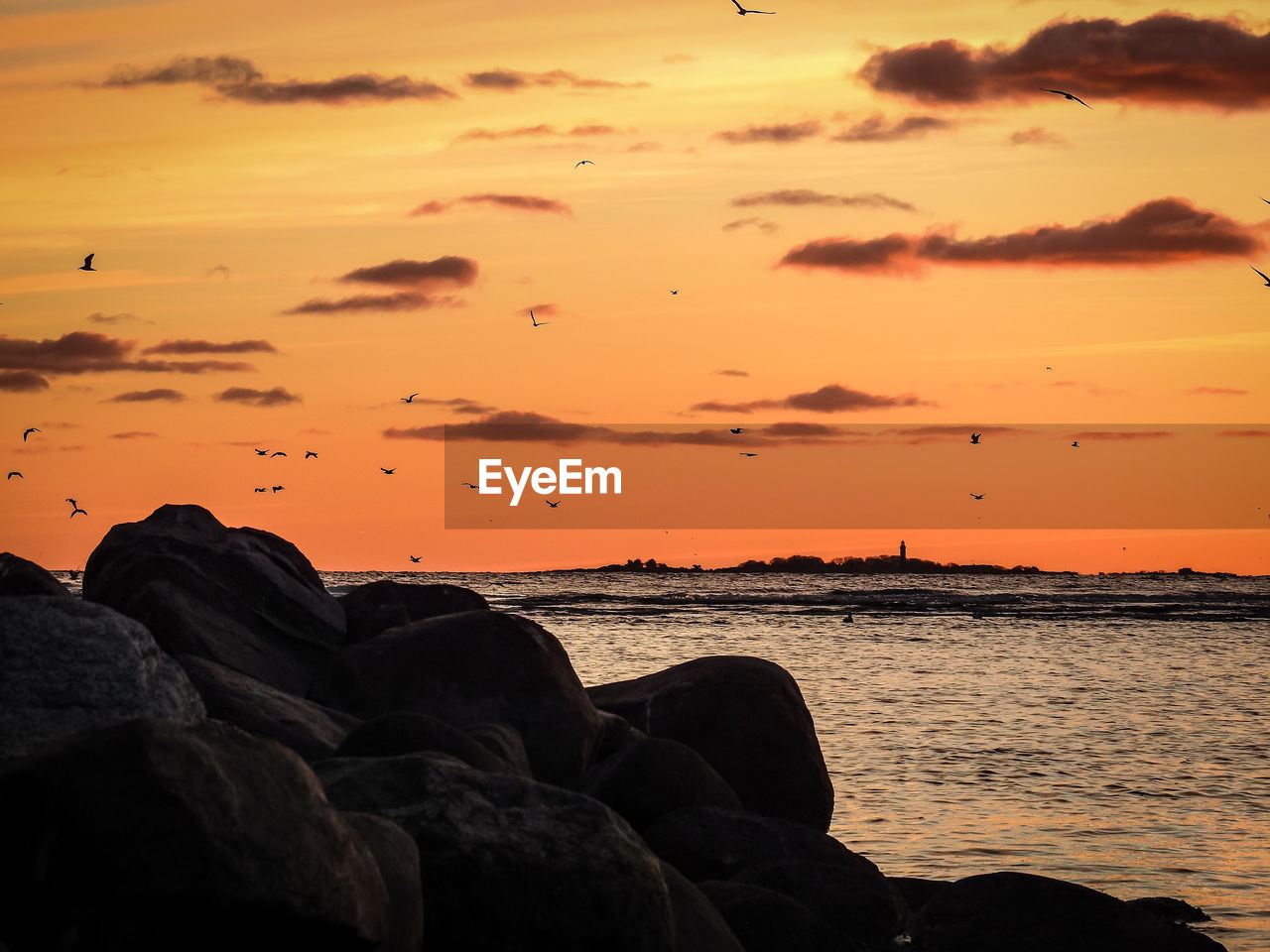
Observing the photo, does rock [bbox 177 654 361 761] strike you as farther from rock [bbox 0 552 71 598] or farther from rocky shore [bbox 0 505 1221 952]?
rock [bbox 0 552 71 598]

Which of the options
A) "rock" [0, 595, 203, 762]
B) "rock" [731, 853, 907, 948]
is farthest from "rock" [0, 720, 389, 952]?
"rock" [731, 853, 907, 948]

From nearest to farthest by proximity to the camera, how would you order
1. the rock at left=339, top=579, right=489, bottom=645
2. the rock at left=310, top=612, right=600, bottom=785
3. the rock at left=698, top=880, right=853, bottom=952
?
1. the rock at left=698, top=880, right=853, bottom=952
2. the rock at left=310, top=612, right=600, bottom=785
3. the rock at left=339, top=579, right=489, bottom=645

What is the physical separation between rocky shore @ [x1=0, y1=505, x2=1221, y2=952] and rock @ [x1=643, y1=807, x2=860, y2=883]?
0.03 meters

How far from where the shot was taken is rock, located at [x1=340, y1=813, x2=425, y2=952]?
7.61 metres

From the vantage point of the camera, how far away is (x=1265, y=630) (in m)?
64.9

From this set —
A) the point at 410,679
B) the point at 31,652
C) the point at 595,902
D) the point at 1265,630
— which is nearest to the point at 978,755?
the point at 410,679

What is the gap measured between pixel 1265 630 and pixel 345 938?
65.5 m

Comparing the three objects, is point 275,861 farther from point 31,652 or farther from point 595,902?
point 31,652

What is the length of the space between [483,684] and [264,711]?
2995mm

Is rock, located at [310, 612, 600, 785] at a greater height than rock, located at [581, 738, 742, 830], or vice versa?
rock, located at [310, 612, 600, 785]

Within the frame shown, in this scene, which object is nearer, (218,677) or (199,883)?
(199,883)

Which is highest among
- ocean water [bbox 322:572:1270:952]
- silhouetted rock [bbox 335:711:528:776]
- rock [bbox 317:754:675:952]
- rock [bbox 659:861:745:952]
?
silhouetted rock [bbox 335:711:528:776]

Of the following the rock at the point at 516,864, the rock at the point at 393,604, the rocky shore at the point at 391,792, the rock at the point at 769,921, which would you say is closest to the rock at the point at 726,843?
the rocky shore at the point at 391,792

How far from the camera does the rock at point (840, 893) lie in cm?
1220
